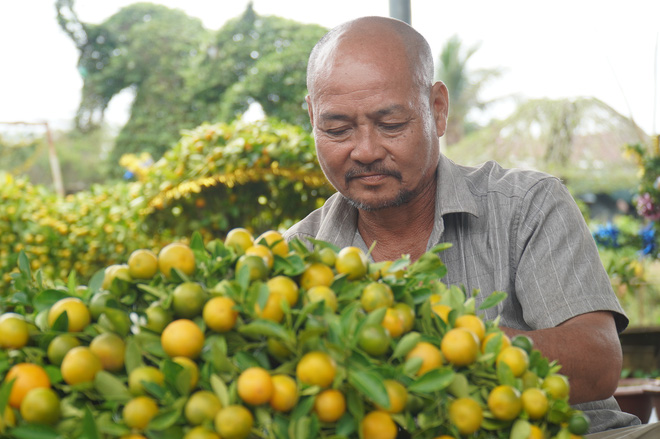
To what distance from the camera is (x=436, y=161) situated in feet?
7.14

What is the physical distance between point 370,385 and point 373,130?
1219mm

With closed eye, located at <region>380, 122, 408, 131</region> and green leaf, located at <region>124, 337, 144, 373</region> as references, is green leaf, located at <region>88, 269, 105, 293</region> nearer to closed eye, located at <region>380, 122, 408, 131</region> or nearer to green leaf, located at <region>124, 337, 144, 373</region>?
green leaf, located at <region>124, 337, 144, 373</region>

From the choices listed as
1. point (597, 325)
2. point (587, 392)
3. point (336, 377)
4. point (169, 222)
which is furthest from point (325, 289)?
point (169, 222)

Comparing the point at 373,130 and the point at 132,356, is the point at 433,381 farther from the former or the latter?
the point at 373,130

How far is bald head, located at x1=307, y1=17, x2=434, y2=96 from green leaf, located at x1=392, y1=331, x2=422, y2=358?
1.22 meters

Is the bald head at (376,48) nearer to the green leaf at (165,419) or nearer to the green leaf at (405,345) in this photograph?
the green leaf at (405,345)

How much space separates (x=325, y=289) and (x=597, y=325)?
1.02 m

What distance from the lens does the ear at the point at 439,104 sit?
2.19 metres

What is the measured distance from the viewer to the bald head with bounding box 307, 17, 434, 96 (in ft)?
6.40

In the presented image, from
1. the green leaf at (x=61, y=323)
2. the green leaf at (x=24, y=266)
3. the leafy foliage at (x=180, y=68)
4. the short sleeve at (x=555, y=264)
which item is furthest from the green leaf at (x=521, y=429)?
the leafy foliage at (x=180, y=68)

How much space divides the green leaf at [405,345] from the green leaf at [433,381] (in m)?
0.05

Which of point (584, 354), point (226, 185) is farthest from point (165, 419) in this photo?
point (226, 185)

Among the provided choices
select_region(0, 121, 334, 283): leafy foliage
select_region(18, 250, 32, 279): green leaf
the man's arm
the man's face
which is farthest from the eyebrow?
select_region(0, 121, 334, 283): leafy foliage

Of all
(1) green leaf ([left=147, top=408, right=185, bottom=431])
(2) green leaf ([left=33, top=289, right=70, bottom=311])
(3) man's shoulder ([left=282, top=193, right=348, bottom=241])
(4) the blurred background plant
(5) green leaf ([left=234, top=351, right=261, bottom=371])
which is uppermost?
(2) green leaf ([left=33, top=289, right=70, bottom=311])
